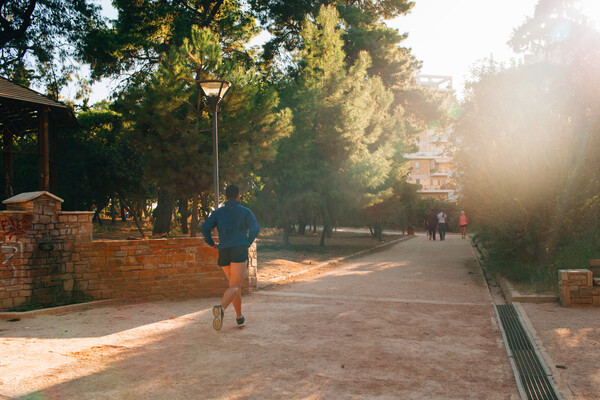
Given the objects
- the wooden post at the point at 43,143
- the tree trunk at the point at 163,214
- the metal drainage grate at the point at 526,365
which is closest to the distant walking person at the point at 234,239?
the metal drainage grate at the point at 526,365

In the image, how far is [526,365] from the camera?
191 inches

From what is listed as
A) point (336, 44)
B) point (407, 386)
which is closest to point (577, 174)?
point (407, 386)

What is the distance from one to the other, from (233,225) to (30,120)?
1280 centimetres

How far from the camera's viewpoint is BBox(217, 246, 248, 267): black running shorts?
21.2 ft

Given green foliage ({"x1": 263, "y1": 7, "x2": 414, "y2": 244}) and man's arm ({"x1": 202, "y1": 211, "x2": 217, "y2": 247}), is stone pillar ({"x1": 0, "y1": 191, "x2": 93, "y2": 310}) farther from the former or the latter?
green foliage ({"x1": 263, "y1": 7, "x2": 414, "y2": 244})

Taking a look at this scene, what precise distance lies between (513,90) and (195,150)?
30.9 ft

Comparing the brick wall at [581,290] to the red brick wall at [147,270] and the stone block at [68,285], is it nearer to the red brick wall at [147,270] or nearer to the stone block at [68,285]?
the red brick wall at [147,270]

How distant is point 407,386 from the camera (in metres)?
4.21

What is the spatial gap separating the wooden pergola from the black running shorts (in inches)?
362

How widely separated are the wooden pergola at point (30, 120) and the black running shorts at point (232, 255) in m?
9.20

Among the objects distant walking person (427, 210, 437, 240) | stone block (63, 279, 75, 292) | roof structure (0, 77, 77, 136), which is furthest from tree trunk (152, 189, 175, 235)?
distant walking person (427, 210, 437, 240)

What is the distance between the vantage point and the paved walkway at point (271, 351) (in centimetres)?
416

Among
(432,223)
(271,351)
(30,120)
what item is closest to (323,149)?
(30,120)

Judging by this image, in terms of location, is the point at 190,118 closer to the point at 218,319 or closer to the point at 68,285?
the point at 68,285
